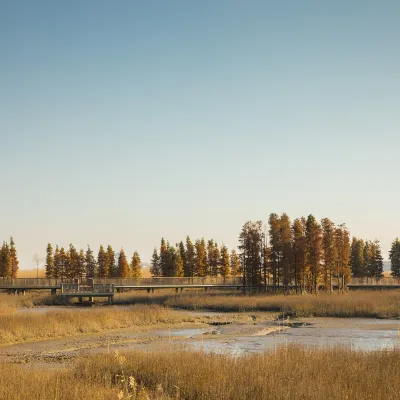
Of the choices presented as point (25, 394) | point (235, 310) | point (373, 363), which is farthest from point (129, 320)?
point (25, 394)

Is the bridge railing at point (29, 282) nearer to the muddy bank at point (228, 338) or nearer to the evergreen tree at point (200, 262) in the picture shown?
the muddy bank at point (228, 338)

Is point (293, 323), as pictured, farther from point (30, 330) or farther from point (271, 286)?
point (271, 286)

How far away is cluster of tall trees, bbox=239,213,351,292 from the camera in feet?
271

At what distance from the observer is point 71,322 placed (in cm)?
3569

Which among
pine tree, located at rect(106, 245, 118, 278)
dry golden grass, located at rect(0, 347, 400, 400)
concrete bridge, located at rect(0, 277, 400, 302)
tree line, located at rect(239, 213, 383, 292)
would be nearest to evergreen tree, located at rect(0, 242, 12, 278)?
pine tree, located at rect(106, 245, 118, 278)

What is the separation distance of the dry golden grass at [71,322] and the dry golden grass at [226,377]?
43.4 feet

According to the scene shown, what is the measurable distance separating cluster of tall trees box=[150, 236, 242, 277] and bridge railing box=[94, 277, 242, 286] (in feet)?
92.5

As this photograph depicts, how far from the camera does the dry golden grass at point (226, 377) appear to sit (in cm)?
1355

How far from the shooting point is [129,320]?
39469 millimetres

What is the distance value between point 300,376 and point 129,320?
25.3m

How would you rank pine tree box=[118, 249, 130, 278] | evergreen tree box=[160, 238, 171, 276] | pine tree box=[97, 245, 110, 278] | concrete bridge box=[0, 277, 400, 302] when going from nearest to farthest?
concrete bridge box=[0, 277, 400, 302]
evergreen tree box=[160, 238, 171, 276]
pine tree box=[118, 249, 130, 278]
pine tree box=[97, 245, 110, 278]

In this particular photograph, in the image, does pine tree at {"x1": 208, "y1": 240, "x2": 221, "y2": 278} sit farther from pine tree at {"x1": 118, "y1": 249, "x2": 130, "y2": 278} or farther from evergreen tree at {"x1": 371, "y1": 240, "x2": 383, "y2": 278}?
evergreen tree at {"x1": 371, "y1": 240, "x2": 383, "y2": 278}

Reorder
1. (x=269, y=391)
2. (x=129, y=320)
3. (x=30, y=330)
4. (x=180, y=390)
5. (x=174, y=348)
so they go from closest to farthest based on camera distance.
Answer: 1. (x=269, y=391)
2. (x=180, y=390)
3. (x=174, y=348)
4. (x=30, y=330)
5. (x=129, y=320)

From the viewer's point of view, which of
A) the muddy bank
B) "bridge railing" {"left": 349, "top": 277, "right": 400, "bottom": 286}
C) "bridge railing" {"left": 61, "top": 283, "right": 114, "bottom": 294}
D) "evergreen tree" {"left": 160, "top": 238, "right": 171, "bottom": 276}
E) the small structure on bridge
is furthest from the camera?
"evergreen tree" {"left": 160, "top": 238, "right": 171, "bottom": 276}
